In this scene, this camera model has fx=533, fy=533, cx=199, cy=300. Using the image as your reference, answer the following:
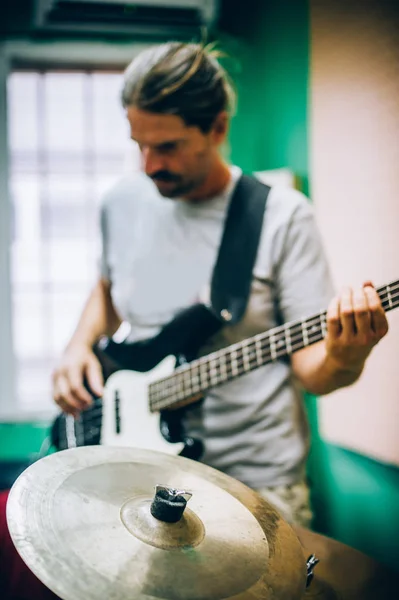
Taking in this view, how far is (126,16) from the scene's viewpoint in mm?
2264

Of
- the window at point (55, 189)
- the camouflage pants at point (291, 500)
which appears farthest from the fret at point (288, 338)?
the window at point (55, 189)

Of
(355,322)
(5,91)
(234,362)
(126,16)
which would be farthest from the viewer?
(5,91)

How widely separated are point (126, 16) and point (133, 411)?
1800 millimetres

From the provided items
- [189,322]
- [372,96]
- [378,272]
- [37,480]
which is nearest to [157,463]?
[37,480]

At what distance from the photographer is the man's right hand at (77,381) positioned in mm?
1289

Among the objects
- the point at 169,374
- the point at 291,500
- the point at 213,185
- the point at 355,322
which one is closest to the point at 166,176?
the point at 213,185

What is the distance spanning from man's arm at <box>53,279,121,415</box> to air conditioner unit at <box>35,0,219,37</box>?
1342mm

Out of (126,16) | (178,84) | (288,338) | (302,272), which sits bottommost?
(288,338)

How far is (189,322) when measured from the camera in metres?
1.17

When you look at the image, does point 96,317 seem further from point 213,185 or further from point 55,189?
point 55,189

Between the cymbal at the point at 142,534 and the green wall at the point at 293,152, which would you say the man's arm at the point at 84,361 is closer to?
the cymbal at the point at 142,534

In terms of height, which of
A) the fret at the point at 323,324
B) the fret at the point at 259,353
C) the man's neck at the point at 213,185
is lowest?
the fret at the point at 259,353

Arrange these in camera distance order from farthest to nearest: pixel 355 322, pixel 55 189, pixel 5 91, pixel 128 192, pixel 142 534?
pixel 55 189 < pixel 5 91 < pixel 128 192 < pixel 355 322 < pixel 142 534

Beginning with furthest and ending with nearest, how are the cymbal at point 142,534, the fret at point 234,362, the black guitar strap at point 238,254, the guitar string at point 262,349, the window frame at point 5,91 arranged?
the window frame at point 5,91
the black guitar strap at point 238,254
the fret at point 234,362
the guitar string at point 262,349
the cymbal at point 142,534
